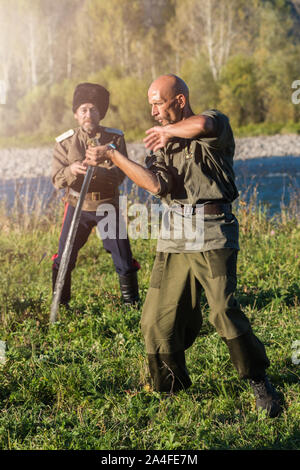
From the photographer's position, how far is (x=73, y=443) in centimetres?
292

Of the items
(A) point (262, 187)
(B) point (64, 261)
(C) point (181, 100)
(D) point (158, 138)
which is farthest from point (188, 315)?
(A) point (262, 187)

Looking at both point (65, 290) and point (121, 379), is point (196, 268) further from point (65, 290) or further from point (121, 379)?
point (65, 290)

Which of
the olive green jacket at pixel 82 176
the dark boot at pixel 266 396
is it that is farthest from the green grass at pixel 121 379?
the olive green jacket at pixel 82 176

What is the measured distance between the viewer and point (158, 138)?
3.00 m

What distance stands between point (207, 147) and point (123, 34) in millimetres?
39706

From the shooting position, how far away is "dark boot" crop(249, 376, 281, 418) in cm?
314

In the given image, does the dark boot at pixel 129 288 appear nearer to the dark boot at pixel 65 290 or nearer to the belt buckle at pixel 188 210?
the dark boot at pixel 65 290

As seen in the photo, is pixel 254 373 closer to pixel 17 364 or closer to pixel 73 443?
pixel 73 443

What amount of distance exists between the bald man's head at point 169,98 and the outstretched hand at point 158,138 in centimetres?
15

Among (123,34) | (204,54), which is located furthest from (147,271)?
(123,34)

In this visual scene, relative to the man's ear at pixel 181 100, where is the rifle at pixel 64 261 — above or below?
below

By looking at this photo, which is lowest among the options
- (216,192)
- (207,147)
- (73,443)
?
(73,443)

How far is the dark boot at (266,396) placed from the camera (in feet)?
10.3

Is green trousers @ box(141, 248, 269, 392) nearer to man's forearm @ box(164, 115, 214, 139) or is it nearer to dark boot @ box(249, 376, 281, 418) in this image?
dark boot @ box(249, 376, 281, 418)
